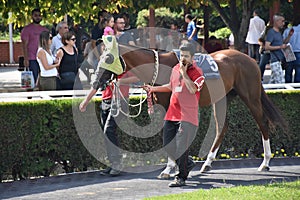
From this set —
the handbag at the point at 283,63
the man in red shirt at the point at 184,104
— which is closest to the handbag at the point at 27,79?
the man in red shirt at the point at 184,104

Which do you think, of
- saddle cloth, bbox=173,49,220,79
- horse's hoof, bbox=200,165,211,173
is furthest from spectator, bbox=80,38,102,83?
horse's hoof, bbox=200,165,211,173

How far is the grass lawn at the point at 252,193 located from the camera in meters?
7.92

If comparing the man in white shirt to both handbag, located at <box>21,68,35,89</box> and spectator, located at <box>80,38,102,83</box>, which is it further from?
handbag, located at <box>21,68,35,89</box>

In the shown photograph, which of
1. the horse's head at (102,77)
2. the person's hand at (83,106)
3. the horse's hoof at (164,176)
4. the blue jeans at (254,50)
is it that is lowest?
the horse's hoof at (164,176)

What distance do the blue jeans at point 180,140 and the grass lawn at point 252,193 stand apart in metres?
0.97

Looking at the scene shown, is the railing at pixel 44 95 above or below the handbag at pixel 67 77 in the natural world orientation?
above

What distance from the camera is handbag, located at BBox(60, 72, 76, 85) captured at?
1296cm

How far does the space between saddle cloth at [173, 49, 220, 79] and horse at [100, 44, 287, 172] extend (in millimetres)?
90

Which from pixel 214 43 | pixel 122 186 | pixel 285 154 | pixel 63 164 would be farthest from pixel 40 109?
pixel 214 43

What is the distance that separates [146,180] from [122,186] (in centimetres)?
51

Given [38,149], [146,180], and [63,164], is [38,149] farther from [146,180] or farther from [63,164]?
[146,180]

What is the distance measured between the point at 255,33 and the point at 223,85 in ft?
30.9

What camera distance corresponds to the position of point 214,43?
71.1 ft

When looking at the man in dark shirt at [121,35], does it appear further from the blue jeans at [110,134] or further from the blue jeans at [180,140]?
the blue jeans at [180,140]
